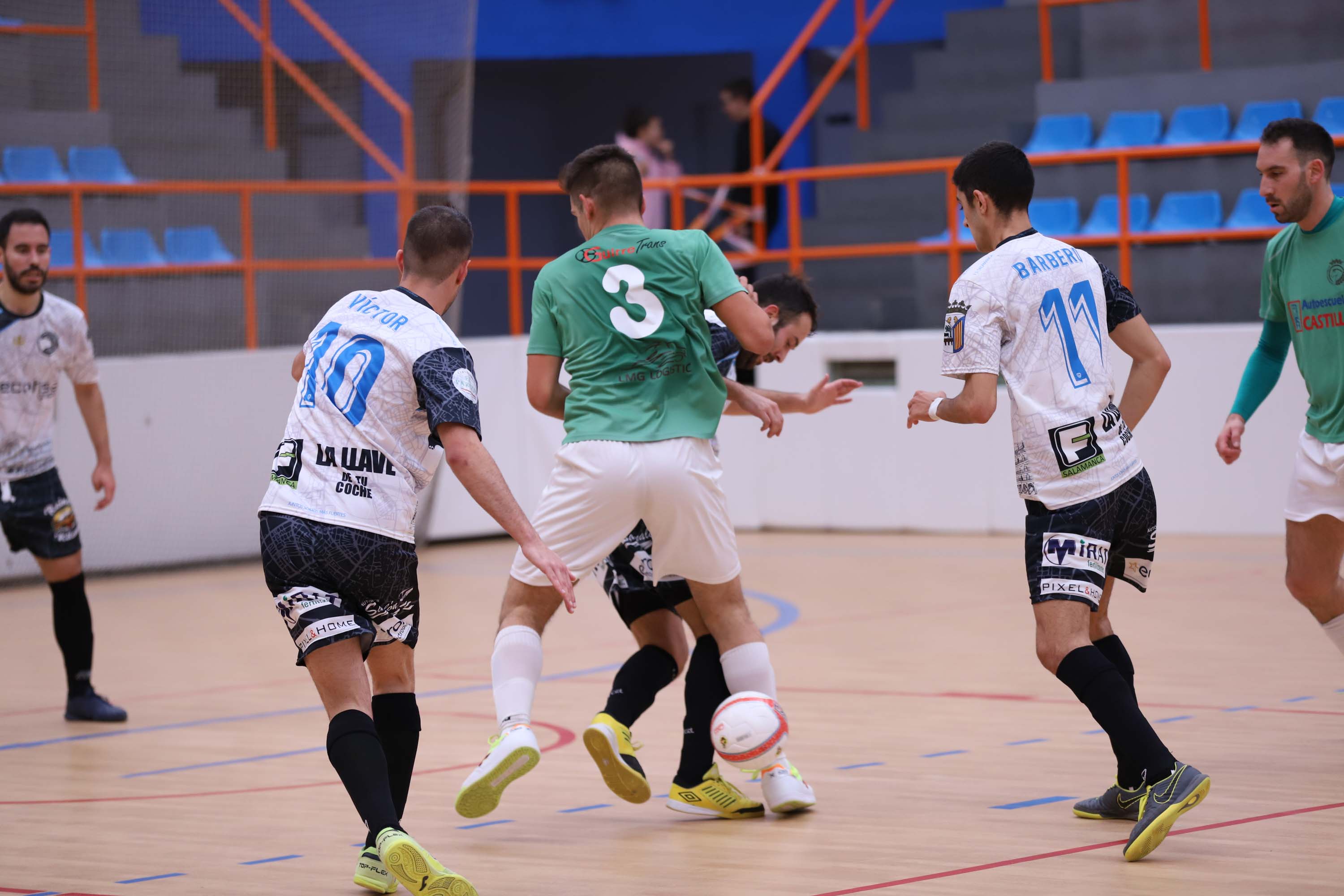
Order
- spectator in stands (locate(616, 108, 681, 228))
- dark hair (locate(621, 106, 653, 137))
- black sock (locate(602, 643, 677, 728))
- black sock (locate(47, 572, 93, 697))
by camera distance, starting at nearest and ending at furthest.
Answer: black sock (locate(602, 643, 677, 728)) → black sock (locate(47, 572, 93, 697)) → spectator in stands (locate(616, 108, 681, 228)) → dark hair (locate(621, 106, 653, 137))

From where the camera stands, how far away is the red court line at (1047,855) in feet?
14.6

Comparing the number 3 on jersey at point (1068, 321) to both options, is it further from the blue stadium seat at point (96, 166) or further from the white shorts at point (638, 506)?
the blue stadium seat at point (96, 166)

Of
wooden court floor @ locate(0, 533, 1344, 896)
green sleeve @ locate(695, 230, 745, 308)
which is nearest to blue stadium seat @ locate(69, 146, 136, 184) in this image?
wooden court floor @ locate(0, 533, 1344, 896)

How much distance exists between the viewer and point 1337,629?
6.00 meters

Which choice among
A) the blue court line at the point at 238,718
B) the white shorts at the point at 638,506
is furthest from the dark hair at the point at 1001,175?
the blue court line at the point at 238,718

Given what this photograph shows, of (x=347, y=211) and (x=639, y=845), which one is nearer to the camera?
(x=639, y=845)

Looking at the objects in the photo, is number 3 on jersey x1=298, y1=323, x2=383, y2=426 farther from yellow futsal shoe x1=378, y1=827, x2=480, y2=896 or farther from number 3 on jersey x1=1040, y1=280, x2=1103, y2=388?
number 3 on jersey x1=1040, y1=280, x2=1103, y2=388

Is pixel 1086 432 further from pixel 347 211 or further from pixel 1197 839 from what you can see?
pixel 347 211

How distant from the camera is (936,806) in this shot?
5391 millimetres

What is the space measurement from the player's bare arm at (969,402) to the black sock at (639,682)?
1.33 metres

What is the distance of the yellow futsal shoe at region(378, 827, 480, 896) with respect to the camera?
4.18 m

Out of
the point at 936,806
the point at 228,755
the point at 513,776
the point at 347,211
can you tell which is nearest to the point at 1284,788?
the point at 936,806

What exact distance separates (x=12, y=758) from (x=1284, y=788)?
461 centimetres

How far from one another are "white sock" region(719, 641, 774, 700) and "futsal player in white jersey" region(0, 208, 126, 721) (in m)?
3.41
